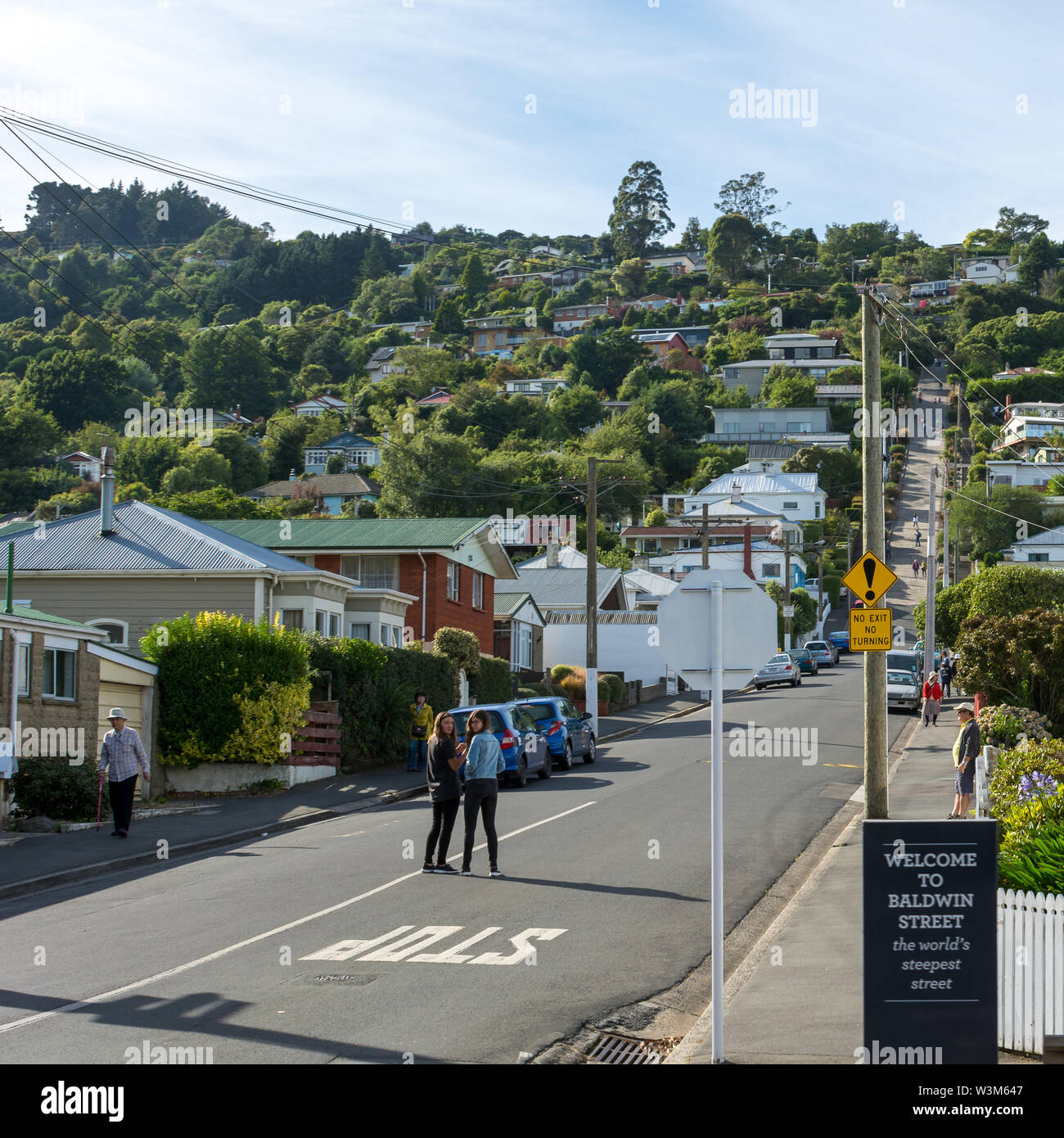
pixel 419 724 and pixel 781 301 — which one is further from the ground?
pixel 781 301

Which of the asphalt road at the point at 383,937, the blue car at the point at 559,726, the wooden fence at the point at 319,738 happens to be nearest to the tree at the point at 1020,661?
the blue car at the point at 559,726

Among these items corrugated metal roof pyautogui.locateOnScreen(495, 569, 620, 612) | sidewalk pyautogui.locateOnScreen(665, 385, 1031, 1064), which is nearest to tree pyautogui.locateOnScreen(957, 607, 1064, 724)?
sidewalk pyautogui.locateOnScreen(665, 385, 1031, 1064)

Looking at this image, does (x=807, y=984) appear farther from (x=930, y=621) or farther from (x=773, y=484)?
(x=773, y=484)

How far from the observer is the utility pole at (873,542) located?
17188 mm

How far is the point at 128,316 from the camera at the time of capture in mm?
125750

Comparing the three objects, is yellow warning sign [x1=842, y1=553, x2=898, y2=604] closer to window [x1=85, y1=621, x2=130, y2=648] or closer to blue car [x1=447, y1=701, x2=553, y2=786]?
blue car [x1=447, y1=701, x2=553, y2=786]

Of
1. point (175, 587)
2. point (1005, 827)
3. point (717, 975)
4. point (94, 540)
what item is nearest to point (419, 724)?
point (175, 587)

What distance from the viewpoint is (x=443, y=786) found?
1560cm

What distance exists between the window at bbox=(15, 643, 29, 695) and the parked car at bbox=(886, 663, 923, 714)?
27.1 m

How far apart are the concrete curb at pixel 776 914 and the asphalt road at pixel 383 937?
0.24 m

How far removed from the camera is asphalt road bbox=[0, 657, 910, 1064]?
29.3ft

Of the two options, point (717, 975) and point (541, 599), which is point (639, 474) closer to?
point (541, 599)

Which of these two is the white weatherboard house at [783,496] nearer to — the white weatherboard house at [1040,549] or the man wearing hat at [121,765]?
the white weatherboard house at [1040,549]
